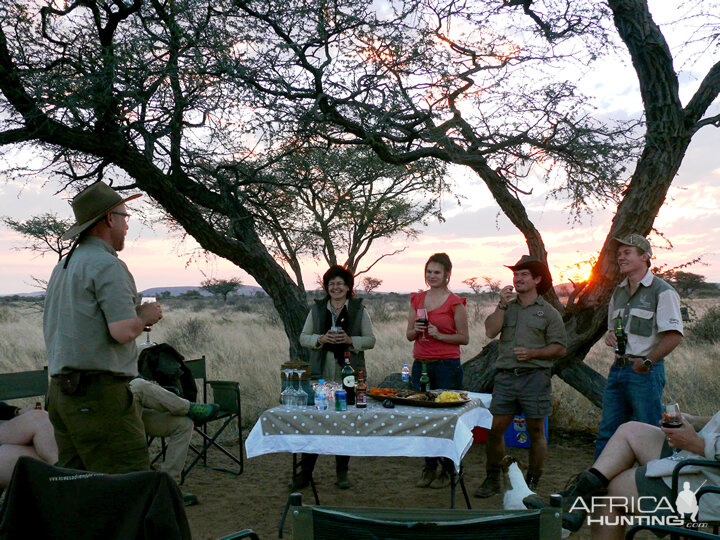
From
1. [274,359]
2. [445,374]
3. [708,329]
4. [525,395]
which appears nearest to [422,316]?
[445,374]

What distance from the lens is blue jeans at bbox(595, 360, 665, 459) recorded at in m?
4.11

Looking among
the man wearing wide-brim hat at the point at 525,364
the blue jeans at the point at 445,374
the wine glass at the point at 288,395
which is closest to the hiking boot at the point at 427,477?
the man wearing wide-brim hat at the point at 525,364

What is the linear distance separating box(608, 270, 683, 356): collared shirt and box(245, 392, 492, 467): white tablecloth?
4.34 feet

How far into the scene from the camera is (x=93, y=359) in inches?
105

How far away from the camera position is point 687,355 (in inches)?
479

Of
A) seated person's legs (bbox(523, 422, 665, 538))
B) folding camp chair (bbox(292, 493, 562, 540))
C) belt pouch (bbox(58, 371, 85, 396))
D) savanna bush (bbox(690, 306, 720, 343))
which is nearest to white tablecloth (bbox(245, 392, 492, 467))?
seated person's legs (bbox(523, 422, 665, 538))

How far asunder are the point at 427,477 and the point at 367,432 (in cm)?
162

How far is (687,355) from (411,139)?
8.31 meters

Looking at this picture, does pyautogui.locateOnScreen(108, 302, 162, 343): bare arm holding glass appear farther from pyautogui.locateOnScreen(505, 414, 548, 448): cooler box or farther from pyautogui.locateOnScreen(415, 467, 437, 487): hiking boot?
pyautogui.locateOnScreen(505, 414, 548, 448): cooler box

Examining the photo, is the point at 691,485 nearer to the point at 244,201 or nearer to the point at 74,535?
→ the point at 74,535

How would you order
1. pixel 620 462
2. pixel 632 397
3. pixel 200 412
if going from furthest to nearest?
pixel 200 412
pixel 632 397
pixel 620 462

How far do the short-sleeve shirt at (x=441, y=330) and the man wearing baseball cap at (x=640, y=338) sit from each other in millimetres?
1066

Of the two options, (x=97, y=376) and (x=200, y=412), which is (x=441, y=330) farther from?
(x=97, y=376)

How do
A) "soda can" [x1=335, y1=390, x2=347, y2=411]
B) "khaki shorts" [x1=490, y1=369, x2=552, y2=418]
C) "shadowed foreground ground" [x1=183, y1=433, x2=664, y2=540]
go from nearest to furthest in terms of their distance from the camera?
"soda can" [x1=335, y1=390, x2=347, y2=411]
"shadowed foreground ground" [x1=183, y1=433, x2=664, y2=540]
"khaki shorts" [x1=490, y1=369, x2=552, y2=418]
